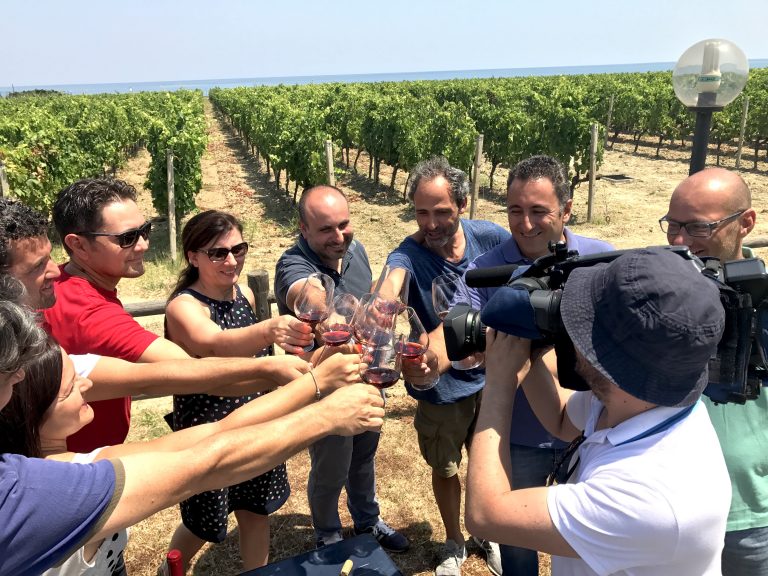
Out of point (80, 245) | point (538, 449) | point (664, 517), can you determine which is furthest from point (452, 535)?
point (80, 245)

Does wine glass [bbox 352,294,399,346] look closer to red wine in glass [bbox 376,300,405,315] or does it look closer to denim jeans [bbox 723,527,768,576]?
red wine in glass [bbox 376,300,405,315]

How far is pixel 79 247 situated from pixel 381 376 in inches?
58.7

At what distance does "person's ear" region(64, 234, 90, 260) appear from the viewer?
7.88 feet

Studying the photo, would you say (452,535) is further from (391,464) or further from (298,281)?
(298,281)

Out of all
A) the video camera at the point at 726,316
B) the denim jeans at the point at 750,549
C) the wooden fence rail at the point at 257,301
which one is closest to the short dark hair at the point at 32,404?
the video camera at the point at 726,316

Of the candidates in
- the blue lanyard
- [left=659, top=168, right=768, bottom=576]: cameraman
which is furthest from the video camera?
[left=659, top=168, right=768, bottom=576]: cameraman

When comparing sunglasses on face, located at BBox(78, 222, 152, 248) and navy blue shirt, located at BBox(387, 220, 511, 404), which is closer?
sunglasses on face, located at BBox(78, 222, 152, 248)

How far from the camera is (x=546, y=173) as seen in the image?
2664mm

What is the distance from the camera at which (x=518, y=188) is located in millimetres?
2682

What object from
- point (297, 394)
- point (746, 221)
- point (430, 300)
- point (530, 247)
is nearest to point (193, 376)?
point (297, 394)

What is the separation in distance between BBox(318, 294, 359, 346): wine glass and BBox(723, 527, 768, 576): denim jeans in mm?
1567

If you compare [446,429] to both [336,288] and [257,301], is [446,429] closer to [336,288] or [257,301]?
[336,288]

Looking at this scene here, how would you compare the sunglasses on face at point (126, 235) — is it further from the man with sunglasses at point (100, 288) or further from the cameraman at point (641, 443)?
the cameraman at point (641, 443)

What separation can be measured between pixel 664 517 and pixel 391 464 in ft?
10.7
